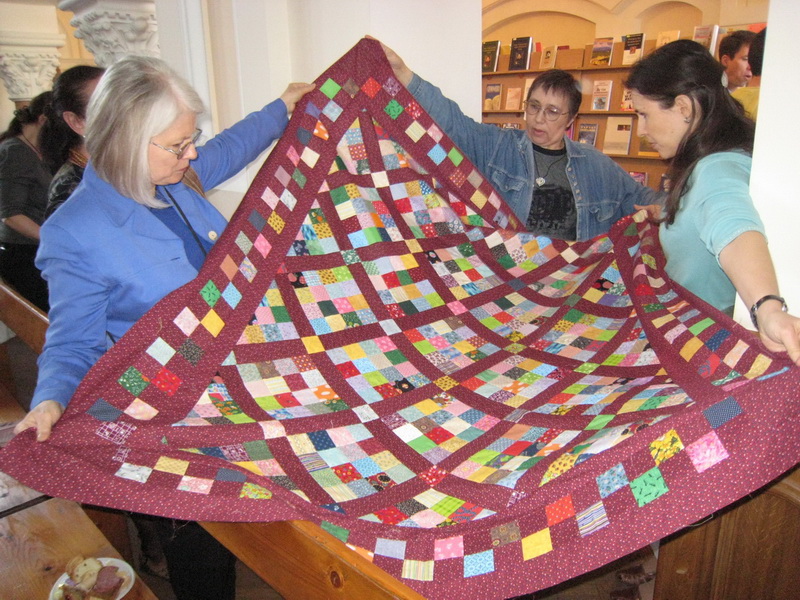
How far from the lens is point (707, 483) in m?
0.92

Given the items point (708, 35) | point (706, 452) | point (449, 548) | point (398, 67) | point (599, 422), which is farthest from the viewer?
point (708, 35)

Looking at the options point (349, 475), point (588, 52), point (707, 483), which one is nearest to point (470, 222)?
point (349, 475)

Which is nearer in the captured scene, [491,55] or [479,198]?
[479,198]

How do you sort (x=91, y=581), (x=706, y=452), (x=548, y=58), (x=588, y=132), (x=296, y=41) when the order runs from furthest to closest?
(x=548, y=58) < (x=588, y=132) < (x=296, y=41) < (x=91, y=581) < (x=706, y=452)

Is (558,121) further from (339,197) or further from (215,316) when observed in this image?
(215,316)

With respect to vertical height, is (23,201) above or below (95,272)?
below

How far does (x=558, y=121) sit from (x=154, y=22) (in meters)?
1.77

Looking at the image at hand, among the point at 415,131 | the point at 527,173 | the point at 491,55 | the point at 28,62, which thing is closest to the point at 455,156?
the point at 415,131

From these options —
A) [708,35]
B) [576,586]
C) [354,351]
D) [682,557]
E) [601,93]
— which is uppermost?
[708,35]

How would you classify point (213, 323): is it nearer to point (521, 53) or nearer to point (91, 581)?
point (91, 581)

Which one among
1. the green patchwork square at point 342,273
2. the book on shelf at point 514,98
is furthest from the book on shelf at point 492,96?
A: the green patchwork square at point 342,273

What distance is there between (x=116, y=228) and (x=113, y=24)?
5.52 ft

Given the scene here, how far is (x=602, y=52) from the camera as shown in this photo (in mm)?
4777

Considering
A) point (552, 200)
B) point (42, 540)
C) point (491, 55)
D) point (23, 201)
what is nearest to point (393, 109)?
point (552, 200)
